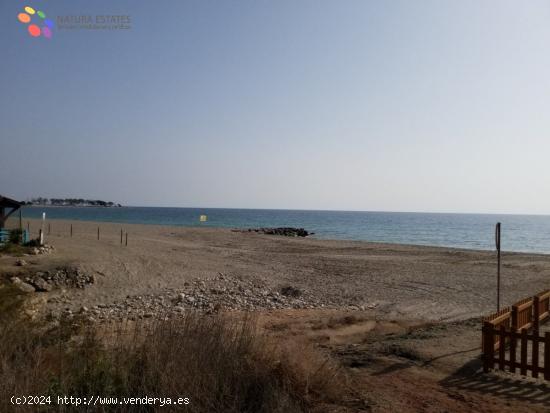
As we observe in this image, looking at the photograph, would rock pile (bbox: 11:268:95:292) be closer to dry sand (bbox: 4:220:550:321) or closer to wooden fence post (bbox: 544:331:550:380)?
dry sand (bbox: 4:220:550:321)

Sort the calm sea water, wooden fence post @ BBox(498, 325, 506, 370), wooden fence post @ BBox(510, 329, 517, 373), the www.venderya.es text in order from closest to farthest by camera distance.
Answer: the www.venderya.es text → wooden fence post @ BBox(510, 329, 517, 373) → wooden fence post @ BBox(498, 325, 506, 370) → the calm sea water

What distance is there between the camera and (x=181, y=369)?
15.4 ft

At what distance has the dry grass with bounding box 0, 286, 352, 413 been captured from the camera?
4504 millimetres

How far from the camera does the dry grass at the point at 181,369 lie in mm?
4504

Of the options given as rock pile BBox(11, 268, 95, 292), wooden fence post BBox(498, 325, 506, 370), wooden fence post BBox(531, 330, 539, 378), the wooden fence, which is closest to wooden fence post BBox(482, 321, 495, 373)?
the wooden fence

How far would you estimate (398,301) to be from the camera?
52.4ft

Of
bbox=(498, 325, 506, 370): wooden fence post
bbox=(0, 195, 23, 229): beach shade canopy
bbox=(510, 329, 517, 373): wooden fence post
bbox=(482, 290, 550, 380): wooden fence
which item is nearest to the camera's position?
bbox=(482, 290, 550, 380): wooden fence

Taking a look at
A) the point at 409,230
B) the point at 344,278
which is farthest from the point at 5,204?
the point at 409,230

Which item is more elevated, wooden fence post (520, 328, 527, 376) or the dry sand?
wooden fence post (520, 328, 527, 376)

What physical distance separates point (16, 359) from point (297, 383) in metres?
3.13

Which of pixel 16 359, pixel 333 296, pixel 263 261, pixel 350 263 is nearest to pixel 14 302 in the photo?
pixel 16 359

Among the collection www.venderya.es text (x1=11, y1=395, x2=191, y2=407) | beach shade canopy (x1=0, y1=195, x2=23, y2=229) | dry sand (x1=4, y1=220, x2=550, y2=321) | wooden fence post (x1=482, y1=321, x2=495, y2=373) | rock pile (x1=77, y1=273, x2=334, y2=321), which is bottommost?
rock pile (x1=77, y1=273, x2=334, y2=321)

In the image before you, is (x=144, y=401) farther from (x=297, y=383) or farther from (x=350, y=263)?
(x=350, y=263)

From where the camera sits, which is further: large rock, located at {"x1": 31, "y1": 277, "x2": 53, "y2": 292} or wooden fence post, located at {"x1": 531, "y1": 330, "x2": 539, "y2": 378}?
large rock, located at {"x1": 31, "y1": 277, "x2": 53, "y2": 292}
